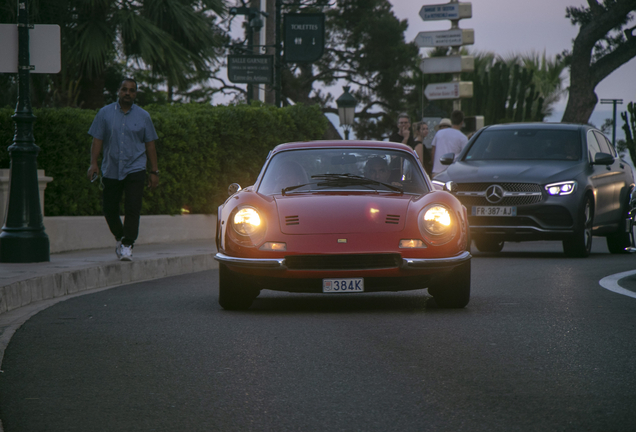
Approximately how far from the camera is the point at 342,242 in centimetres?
729

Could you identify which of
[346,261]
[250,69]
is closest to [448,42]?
[250,69]

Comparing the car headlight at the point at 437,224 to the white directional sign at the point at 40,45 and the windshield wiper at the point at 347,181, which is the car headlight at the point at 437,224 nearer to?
the windshield wiper at the point at 347,181

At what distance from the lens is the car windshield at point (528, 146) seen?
44.5 feet

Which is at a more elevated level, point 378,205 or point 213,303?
point 378,205

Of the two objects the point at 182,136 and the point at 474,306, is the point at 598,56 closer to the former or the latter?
the point at 182,136

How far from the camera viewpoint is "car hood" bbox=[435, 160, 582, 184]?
1262cm

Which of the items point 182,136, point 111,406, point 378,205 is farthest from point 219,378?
point 182,136

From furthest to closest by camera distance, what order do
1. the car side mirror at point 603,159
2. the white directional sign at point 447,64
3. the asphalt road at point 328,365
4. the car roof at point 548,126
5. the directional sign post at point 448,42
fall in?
1. the white directional sign at point 447,64
2. the directional sign post at point 448,42
3. the car roof at point 548,126
4. the car side mirror at point 603,159
5. the asphalt road at point 328,365

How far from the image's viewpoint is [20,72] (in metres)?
10.5

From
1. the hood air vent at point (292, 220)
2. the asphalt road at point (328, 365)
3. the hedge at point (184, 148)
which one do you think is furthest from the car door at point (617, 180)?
the hood air vent at point (292, 220)

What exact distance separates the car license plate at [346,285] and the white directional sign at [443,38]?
19.6m

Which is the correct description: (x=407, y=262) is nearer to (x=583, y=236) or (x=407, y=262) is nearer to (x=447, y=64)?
(x=583, y=236)

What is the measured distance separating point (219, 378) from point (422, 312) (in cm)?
280

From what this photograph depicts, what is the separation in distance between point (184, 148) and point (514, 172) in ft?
17.5
